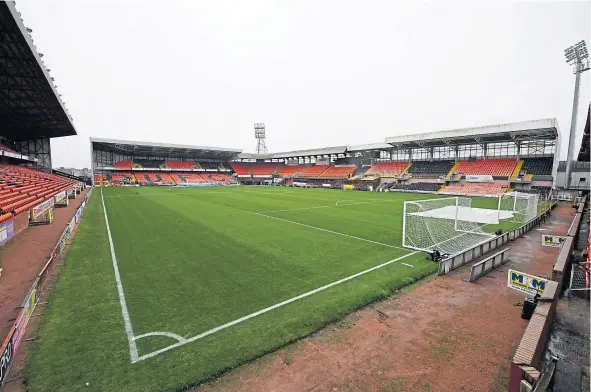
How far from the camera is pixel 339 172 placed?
2466 inches

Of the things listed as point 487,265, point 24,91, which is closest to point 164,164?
point 24,91

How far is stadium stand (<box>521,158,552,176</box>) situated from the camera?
36.5 m

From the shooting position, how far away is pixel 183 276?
7996mm

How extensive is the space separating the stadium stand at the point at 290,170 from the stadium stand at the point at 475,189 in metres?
38.4

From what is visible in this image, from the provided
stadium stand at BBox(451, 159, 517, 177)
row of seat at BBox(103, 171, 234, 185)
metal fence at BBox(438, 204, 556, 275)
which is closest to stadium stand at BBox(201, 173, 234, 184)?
row of seat at BBox(103, 171, 234, 185)

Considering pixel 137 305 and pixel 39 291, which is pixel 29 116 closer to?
pixel 39 291

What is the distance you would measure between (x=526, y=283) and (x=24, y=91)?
31.0 meters

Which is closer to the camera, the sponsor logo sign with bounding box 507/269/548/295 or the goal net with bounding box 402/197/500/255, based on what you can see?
the sponsor logo sign with bounding box 507/269/548/295

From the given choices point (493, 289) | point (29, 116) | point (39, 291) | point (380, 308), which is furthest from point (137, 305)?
point (29, 116)

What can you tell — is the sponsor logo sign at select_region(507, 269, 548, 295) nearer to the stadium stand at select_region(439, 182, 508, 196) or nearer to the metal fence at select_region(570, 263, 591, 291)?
the metal fence at select_region(570, 263, 591, 291)

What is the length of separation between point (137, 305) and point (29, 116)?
32.8 m

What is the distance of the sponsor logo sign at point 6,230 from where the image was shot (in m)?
9.44

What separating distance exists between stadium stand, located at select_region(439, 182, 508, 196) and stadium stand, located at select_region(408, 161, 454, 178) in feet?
15.0

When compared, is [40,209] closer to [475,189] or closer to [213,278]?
[213,278]
